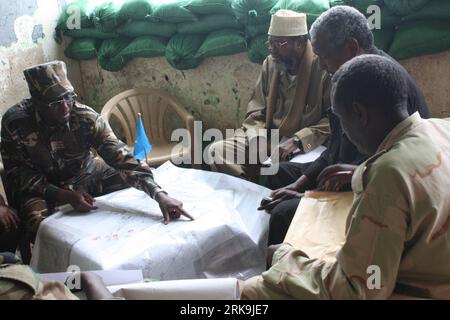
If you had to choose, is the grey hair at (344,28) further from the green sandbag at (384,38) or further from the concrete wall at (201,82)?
the concrete wall at (201,82)

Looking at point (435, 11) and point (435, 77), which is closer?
point (435, 11)

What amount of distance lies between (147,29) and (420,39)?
6.66 feet

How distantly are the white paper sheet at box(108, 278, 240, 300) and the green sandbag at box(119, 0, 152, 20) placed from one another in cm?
273

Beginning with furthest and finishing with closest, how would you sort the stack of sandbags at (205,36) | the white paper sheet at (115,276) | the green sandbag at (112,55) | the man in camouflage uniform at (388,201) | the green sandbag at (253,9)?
the green sandbag at (112,55)
the stack of sandbags at (205,36)
the green sandbag at (253,9)
the white paper sheet at (115,276)
the man in camouflage uniform at (388,201)

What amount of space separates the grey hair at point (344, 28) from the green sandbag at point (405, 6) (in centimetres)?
68

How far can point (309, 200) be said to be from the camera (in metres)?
1.93

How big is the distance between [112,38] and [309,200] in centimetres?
265

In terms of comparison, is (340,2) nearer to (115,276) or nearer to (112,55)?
(112,55)

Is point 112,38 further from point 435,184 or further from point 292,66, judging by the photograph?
point 435,184

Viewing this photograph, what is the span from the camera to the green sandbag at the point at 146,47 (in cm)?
371

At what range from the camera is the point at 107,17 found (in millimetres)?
3744

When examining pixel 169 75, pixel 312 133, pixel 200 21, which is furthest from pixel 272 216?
pixel 169 75

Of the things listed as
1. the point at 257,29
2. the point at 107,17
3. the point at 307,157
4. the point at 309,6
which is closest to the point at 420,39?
the point at 309,6

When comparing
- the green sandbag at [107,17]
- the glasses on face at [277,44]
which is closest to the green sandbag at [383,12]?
the glasses on face at [277,44]
